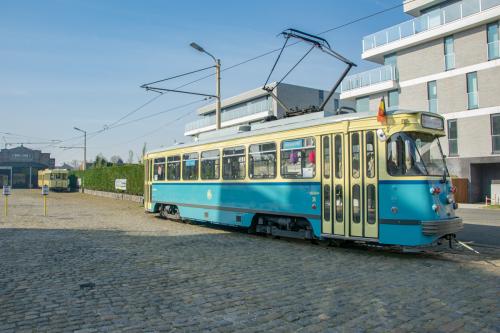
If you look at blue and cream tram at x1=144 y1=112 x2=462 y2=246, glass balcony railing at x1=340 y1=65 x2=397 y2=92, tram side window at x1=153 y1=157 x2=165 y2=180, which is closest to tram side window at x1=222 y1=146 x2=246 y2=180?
blue and cream tram at x1=144 y1=112 x2=462 y2=246

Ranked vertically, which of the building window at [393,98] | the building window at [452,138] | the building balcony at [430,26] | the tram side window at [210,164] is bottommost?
the tram side window at [210,164]

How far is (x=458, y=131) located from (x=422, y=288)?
24.6 m

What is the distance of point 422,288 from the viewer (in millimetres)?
6320

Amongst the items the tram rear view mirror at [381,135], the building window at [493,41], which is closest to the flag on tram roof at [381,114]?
the tram rear view mirror at [381,135]

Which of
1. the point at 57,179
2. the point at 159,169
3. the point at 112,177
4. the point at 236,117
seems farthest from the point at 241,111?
the point at 159,169

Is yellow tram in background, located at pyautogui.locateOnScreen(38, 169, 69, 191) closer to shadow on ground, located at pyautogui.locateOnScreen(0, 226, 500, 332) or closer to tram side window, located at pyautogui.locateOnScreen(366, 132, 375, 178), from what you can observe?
shadow on ground, located at pyautogui.locateOnScreen(0, 226, 500, 332)

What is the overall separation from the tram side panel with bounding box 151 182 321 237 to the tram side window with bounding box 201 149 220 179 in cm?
28

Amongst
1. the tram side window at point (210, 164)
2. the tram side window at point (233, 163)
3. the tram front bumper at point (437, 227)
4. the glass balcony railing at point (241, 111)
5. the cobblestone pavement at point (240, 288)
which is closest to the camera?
the cobblestone pavement at point (240, 288)

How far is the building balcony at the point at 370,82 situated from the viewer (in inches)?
1264

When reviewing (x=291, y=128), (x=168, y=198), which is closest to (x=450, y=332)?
(x=291, y=128)

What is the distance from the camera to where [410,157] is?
8.48 metres

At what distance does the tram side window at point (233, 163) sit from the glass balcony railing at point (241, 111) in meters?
32.8

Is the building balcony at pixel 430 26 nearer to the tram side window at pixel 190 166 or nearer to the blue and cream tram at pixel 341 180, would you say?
the blue and cream tram at pixel 341 180

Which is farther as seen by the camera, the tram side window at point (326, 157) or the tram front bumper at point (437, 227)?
the tram side window at point (326, 157)
